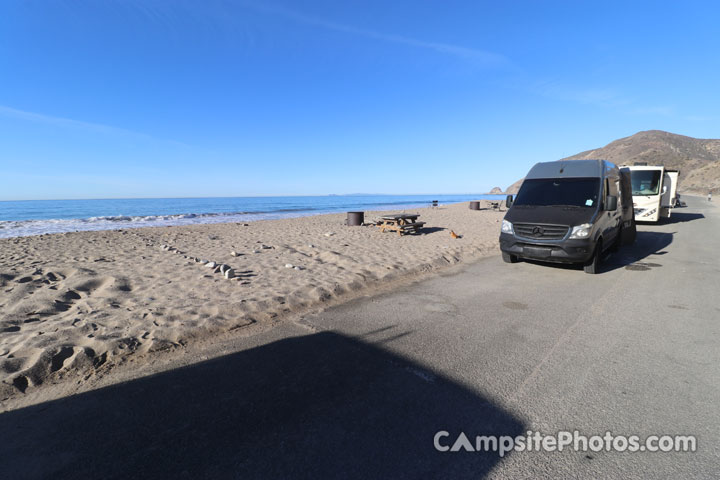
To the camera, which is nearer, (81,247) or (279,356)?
(279,356)

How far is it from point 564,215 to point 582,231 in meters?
0.56

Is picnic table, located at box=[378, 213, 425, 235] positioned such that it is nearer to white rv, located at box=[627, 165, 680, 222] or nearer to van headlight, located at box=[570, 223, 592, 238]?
van headlight, located at box=[570, 223, 592, 238]

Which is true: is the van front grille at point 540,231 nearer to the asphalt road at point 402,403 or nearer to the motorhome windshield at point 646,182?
the asphalt road at point 402,403

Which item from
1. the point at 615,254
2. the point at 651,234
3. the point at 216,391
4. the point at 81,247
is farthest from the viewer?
the point at 651,234

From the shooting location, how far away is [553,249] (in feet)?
22.7

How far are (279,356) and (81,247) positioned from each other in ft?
39.7

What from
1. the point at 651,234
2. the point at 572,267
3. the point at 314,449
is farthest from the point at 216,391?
the point at 651,234

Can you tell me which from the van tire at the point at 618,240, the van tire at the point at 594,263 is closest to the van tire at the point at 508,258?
the van tire at the point at 594,263

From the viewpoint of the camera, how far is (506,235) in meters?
7.65

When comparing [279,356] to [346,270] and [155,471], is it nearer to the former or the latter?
[155,471]

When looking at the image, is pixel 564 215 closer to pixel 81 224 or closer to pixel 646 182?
pixel 646 182

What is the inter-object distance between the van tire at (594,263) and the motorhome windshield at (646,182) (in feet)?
40.4

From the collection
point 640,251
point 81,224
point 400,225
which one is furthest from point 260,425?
point 81,224

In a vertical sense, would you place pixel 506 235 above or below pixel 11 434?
above
